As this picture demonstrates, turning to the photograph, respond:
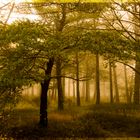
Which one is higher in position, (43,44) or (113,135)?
(43,44)

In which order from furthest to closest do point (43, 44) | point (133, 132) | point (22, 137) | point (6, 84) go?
1. point (133, 132)
2. point (22, 137)
3. point (43, 44)
4. point (6, 84)

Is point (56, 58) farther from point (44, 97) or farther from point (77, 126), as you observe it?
point (77, 126)

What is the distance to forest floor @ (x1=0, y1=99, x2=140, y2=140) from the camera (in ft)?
52.4

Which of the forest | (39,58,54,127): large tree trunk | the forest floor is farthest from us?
(39,58,54,127): large tree trunk

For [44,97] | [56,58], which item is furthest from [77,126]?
[56,58]

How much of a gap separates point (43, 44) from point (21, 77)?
1.94m

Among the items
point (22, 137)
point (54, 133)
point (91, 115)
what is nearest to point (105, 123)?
point (91, 115)

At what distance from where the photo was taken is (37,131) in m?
16.4

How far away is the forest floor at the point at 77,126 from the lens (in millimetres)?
15984

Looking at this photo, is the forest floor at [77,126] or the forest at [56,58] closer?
the forest at [56,58]

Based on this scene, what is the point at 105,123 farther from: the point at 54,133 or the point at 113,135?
the point at 54,133

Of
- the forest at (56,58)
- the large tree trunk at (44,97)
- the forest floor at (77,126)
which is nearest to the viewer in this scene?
the forest at (56,58)

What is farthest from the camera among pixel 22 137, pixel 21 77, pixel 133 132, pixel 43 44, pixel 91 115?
pixel 91 115

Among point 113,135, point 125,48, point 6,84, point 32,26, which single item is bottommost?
point 113,135
